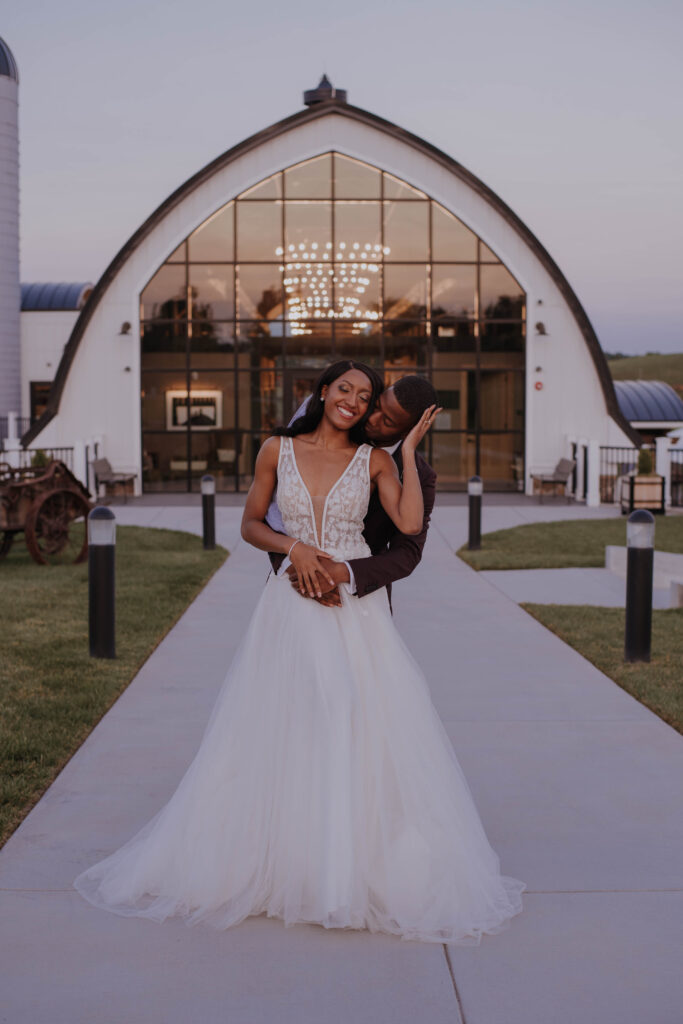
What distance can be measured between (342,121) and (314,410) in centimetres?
2266

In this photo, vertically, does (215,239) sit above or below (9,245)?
below

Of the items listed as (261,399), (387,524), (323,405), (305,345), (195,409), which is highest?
(305,345)

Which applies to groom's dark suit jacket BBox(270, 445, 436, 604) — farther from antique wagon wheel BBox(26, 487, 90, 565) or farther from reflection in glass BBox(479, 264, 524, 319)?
reflection in glass BBox(479, 264, 524, 319)

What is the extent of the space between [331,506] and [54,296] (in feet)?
141

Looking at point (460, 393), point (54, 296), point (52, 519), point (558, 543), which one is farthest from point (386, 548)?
point (54, 296)

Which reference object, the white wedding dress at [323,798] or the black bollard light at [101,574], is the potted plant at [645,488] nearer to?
the black bollard light at [101,574]

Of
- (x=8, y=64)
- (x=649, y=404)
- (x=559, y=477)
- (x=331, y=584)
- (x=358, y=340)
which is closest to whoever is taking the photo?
(x=331, y=584)

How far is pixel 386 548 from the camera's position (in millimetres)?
4375

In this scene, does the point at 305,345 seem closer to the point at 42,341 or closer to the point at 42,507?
the point at 42,507

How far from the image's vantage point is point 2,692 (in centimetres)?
708

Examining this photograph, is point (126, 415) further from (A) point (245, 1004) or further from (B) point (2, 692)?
(A) point (245, 1004)

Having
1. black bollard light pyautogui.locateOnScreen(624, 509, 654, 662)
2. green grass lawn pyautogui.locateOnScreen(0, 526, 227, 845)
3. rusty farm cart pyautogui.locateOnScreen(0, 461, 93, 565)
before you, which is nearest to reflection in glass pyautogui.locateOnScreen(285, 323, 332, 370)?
green grass lawn pyautogui.locateOnScreen(0, 526, 227, 845)

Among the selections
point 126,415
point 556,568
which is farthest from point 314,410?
point 126,415

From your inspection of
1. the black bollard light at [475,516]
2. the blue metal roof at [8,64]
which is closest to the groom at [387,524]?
the black bollard light at [475,516]
